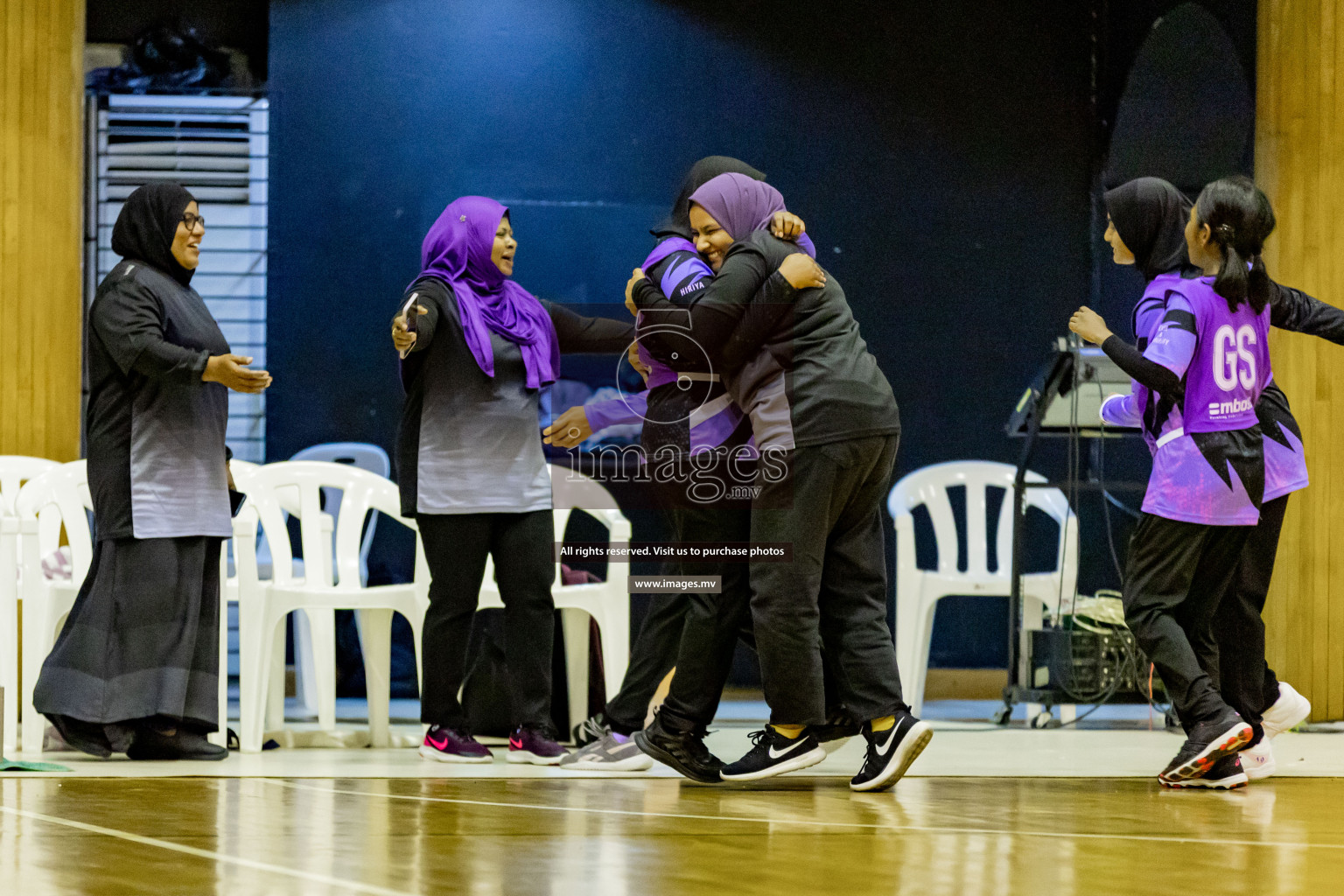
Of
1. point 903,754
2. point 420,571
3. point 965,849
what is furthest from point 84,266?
point 965,849

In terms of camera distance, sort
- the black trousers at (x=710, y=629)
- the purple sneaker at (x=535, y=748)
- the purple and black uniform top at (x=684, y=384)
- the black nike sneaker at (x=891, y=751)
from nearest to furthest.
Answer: the black nike sneaker at (x=891, y=751) → the black trousers at (x=710, y=629) → the purple and black uniform top at (x=684, y=384) → the purple sneaker at (x=535, y=748)

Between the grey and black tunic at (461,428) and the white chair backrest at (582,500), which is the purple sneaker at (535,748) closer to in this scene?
the grey and black tunic at (461,428)

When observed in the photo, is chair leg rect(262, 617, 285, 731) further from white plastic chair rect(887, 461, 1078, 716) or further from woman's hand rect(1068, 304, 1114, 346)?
woman's hand rect(1068, 304, 1114, 346)

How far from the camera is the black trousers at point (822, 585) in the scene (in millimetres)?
3410

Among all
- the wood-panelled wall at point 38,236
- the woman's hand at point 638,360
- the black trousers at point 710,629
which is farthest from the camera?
the wood-panelled wall at point 38,236

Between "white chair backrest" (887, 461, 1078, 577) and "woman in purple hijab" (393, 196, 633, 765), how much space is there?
5.45ft

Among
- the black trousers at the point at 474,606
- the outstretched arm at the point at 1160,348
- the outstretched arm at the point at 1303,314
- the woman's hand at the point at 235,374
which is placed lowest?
the black trousers at the point at 474,606

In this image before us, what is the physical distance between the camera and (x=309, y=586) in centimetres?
459

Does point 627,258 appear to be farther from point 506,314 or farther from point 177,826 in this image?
point 177,826

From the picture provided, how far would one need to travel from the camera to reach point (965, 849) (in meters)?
2.75

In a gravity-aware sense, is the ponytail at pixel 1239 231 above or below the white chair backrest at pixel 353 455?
above

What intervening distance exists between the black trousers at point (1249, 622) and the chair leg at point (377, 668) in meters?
2.29

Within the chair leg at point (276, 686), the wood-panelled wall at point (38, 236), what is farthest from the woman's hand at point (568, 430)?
the wood-panelled wall at point (38, 236)

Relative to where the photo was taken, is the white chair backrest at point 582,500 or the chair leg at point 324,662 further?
the white chair backrest at point 582,500
